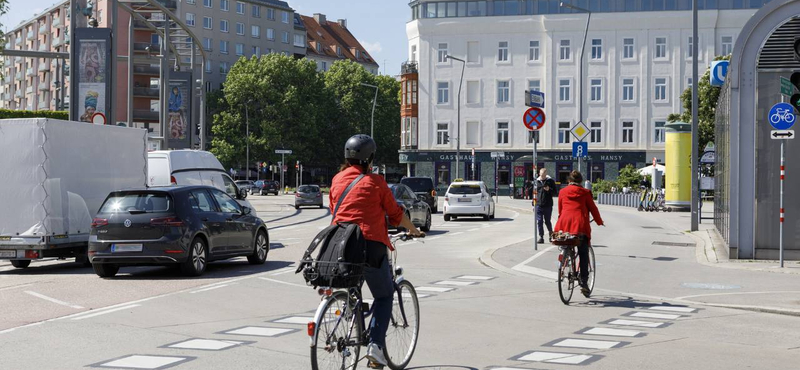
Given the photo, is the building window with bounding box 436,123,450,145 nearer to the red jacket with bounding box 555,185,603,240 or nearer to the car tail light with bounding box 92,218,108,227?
the car tail light with bounding box 92,218,108,227

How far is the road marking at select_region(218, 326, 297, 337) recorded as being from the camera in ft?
31.7

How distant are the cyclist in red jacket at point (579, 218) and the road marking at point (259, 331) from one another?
14.2 ft

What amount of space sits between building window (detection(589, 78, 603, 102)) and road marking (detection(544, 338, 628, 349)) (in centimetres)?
6827

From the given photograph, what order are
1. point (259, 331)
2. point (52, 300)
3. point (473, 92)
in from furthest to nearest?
1. point (473, 92)
2. point (52, 300)
3. point (259, 331)

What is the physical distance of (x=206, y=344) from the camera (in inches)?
356

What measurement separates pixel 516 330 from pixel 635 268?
8.01 metres

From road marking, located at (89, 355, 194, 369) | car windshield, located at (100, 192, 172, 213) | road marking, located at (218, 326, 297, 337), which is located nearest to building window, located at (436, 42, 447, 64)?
car windshield, located at (100, 192, 172, 213)

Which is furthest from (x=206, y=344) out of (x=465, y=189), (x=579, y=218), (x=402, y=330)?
(x=465, y=189)

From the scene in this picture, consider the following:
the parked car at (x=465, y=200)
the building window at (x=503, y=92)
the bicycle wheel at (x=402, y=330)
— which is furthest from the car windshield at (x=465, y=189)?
the building window at (x=503, y=92)

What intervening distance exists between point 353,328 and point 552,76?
71.1 meters

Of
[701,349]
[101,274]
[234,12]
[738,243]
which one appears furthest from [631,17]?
[701,349]

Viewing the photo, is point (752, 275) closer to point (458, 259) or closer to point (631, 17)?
point (458, 259)

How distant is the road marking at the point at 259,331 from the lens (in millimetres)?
9664

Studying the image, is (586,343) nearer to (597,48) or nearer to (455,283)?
(455,283)
